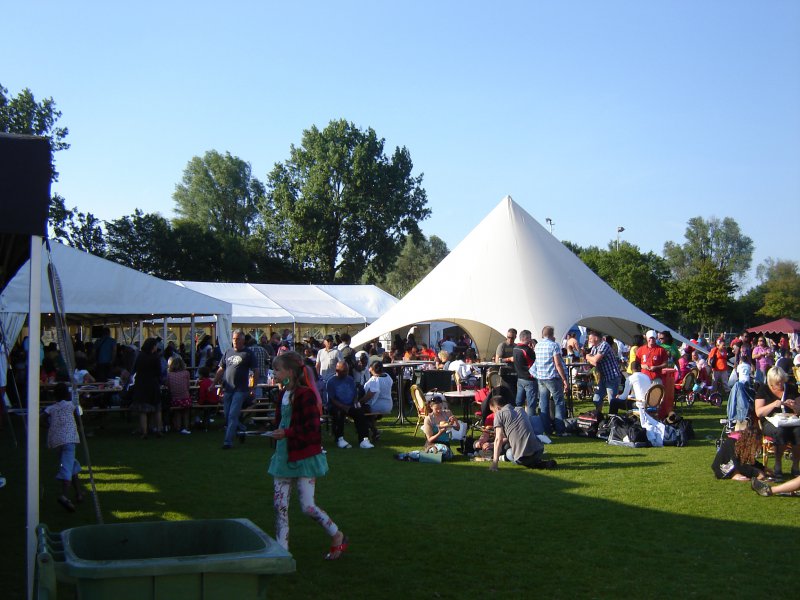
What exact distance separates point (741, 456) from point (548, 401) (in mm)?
4121

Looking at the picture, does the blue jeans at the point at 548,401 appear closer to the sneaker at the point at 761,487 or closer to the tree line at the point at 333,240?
the sneaker at the point at 761,487

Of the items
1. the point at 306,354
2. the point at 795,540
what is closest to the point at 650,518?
the point at 795,540

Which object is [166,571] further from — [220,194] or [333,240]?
[220,194]

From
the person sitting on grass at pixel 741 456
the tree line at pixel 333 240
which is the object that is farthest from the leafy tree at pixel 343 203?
the person sitting on grass at pixel 741 456

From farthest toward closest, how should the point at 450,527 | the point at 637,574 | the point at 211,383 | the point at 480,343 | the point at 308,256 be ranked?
1. the point at 308,256
2. the point at 480,343
3. the point at 211,383
4. the point at 450,527
5. the point at 637,574

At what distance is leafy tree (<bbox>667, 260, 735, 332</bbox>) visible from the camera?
4494 centimetres

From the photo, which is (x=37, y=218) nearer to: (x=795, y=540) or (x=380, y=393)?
(x=795, y=540)

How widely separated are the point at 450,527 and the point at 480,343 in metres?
16.1

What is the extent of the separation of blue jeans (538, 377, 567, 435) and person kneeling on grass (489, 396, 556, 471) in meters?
2.31

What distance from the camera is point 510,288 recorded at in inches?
694

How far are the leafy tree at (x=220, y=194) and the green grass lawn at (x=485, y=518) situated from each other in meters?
58.8

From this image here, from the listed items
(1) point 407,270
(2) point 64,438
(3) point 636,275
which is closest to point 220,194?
(1) point 407,270

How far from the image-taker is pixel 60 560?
131 inches

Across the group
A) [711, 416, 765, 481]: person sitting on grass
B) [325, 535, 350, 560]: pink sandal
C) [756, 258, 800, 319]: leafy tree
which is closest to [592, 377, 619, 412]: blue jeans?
[711, 416, 765, 481]: person sitting on grass
